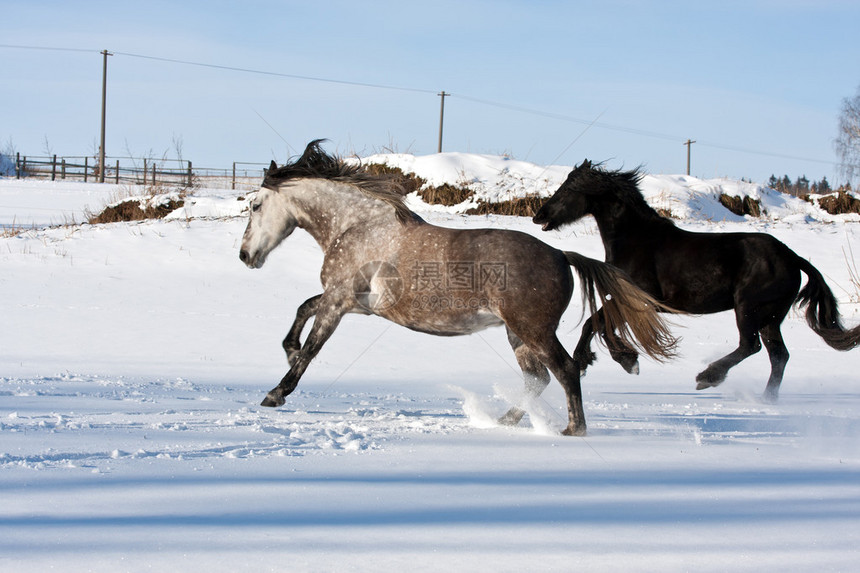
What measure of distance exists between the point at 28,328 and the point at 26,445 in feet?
18.3

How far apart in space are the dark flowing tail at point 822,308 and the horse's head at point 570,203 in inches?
74.0

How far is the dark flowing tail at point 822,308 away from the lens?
658 cm

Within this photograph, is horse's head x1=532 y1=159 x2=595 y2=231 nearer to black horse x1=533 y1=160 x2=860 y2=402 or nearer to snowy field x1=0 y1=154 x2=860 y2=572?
black horse x1=533 y1=160 x2=860 y2=402

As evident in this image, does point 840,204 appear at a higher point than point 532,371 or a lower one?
higher

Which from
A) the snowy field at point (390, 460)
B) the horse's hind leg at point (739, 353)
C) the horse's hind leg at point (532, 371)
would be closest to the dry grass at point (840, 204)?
the snowy field at point (390, 460)

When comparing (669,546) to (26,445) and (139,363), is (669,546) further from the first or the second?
(139,363)

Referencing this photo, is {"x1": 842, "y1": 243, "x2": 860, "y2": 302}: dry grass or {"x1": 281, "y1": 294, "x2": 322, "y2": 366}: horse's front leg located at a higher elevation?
{"x1": 842, "y1": 243, "x2": 860, "y2": 302}: dry grass

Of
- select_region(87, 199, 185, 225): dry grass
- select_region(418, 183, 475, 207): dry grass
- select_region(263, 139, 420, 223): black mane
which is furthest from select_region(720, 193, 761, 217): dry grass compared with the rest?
select_region(263, 139, 420, 223): black mane

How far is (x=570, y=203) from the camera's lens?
7.14m

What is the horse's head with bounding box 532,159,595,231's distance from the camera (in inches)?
279

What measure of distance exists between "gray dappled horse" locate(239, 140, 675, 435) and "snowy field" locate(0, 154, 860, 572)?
1.07 ft

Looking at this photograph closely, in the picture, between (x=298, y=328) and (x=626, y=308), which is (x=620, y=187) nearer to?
(x=626, y=308)

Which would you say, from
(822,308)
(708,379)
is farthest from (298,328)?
(822,308)

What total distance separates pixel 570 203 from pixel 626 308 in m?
2.46
